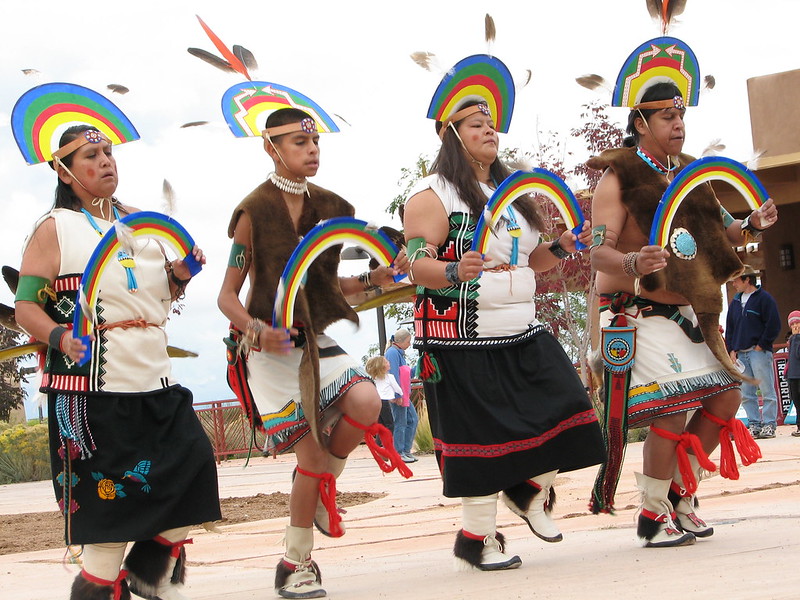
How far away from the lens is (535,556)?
4934 millimetres

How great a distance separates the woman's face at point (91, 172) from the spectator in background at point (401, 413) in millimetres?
9233

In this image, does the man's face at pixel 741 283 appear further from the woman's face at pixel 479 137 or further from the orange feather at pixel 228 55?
the orange feather at pixel 228 55

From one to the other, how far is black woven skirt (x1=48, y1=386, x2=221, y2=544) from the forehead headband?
100cm

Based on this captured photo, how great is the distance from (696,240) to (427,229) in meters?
1.25

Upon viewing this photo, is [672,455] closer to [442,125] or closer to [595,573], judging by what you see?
[595,573]

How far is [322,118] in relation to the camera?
4789mm

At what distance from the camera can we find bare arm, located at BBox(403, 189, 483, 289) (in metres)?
4.53

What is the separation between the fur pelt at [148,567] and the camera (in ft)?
13.6

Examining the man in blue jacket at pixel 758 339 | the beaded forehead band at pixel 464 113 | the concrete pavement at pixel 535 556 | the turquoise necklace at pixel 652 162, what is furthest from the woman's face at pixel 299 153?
the man in blue jacket at pixel 758 339

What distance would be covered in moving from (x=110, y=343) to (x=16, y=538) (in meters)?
4.74

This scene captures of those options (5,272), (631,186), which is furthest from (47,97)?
(631,186)

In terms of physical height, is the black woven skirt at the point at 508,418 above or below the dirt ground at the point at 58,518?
above

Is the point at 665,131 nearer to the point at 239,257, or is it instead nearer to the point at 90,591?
the point at 239,257

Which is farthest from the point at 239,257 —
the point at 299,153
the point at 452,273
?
the point at 452,273
